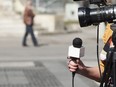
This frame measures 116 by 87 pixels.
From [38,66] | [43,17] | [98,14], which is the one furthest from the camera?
[43,17]

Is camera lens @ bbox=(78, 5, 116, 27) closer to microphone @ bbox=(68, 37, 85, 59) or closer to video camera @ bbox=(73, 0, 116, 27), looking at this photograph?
video camera @ bbox=(73, 0, 116, 27)

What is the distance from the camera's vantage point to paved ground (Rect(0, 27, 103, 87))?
9.22m

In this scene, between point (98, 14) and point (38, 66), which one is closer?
point (98, 14)

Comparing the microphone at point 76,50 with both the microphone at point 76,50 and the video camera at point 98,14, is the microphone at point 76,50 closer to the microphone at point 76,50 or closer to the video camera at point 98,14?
the microphone at point 76,50

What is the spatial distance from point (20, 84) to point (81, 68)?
6.17 meters

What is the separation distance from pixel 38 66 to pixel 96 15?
9158 millimetres

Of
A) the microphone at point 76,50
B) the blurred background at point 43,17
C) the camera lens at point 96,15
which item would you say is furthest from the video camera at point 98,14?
the blurred background at point 43,17

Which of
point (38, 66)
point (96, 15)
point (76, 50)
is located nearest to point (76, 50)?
point (76, 50)

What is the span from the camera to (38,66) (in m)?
11.6

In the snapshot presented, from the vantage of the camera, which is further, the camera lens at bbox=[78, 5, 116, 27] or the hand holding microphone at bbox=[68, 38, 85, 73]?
the hand holding microphone at bbox=[68, 38, 85, 73]

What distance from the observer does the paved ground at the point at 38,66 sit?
9224 mm

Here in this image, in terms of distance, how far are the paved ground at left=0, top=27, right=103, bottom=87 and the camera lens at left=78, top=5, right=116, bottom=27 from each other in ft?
19.1

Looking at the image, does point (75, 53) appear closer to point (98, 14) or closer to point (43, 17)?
point (98, 14)

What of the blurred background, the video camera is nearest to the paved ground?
the blurred background
